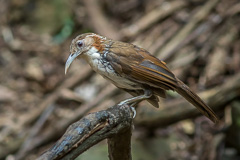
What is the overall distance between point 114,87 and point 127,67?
337cm

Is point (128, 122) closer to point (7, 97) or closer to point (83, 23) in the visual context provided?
point (7, 97)

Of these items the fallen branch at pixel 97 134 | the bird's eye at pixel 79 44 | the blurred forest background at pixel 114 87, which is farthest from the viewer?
the blurred forest background at pixel 114 87

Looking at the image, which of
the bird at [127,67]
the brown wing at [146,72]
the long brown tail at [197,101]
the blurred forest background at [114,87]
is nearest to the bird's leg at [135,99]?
the bird at [127,67]

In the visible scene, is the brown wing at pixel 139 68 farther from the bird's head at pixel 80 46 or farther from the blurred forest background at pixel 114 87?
the blurred forest background at pixel 114 87

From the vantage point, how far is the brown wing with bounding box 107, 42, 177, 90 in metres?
3.27

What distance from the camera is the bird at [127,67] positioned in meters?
3.25

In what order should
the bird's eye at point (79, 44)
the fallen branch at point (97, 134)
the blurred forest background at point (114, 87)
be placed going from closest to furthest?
1. the fallen branch at point (97, 134)
2. the bird's eye at point (79, 44)
3. the blurred forest background at point (114, 87)

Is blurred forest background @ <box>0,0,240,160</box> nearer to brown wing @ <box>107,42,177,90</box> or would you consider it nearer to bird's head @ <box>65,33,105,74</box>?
brown wing @ <box>107,42,177,90</box>

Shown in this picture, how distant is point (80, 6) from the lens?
32.9ft

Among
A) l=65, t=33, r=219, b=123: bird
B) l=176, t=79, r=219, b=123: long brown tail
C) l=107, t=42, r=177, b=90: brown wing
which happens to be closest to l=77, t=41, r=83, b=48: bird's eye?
l=65, t=33, r=219, b=123: bird

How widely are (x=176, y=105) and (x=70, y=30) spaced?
4550 millimetres

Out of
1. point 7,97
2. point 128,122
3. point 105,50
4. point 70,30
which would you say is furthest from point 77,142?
point 70,30

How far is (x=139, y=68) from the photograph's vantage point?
3.29 meters

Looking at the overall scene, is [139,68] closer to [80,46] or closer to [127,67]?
[127,67]
